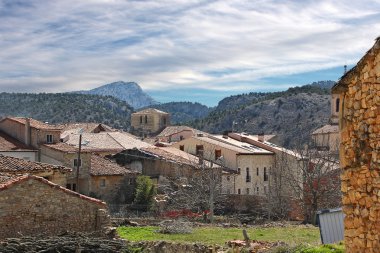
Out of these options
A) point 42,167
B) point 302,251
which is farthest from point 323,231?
point 42,167

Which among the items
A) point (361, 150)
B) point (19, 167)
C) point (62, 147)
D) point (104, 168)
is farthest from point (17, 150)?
point (361, 150)

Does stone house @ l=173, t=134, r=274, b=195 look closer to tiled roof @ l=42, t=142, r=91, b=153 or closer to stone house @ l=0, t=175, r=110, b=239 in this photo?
tiled roof @ l=42, t=142, r=91, b=153

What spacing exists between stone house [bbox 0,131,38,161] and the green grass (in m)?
23.5

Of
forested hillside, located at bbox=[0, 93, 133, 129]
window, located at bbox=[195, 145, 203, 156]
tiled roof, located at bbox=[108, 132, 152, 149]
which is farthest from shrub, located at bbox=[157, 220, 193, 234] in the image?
forested hillside, located at bbox=[0, 93, 133, 129]

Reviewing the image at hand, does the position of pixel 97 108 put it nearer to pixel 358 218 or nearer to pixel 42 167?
pixel 42 167

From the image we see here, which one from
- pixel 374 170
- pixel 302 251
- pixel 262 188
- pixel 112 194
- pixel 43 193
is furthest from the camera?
pixel 262 188

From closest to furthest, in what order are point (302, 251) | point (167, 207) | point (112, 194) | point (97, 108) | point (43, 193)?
point (302, 251) → point (43, 193) → point (167, 207) → point (112, 194) → point (97, 108)

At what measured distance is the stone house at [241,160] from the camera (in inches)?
2248

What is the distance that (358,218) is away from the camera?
8047mm

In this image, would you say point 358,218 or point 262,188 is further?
point 262,188

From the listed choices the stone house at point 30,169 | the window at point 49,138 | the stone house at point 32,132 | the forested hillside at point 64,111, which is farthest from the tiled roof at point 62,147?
the forested hillside at point 64,111

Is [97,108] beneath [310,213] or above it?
above

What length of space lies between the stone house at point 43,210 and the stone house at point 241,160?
3496cm

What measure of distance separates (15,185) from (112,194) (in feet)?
93.8
